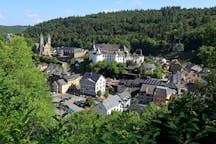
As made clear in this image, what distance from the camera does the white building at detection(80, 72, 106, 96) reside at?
117 ft

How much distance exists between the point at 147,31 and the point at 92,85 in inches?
1619

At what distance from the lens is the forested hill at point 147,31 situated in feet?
204

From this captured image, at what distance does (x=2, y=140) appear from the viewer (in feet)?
12.9

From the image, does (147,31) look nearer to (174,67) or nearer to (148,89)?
(174,67)

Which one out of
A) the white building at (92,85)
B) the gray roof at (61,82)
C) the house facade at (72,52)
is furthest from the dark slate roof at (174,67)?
the house facade at (72,52)

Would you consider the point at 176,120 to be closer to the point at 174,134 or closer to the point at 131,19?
the point at 174,134

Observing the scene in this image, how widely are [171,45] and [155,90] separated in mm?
34189

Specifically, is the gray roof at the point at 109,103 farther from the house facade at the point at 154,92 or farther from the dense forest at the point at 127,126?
the dense forest at the point at 127,126

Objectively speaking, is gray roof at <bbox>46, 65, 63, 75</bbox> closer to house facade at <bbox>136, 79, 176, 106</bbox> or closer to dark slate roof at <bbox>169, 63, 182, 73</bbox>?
house facade at <bbox>136, 79, 176, 106</bbox>

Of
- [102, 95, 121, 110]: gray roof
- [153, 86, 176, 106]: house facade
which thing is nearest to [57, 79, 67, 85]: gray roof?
[102, 95, 121, 110]: gray roof

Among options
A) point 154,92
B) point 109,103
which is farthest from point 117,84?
point 109,103

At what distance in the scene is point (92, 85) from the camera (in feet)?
117

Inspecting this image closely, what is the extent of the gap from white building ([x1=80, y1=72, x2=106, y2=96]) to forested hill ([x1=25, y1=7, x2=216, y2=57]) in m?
20.9

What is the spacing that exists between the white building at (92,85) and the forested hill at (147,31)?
20912mm
